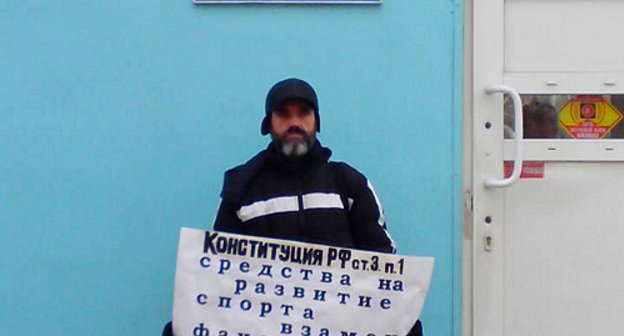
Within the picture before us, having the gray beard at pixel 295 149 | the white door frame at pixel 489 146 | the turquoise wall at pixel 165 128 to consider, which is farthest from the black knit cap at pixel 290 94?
the white door frame at pixel 489 146

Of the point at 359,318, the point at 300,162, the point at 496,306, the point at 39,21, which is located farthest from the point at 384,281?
the point at 39,21

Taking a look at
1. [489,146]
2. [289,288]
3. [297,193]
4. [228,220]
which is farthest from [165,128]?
[489,146]

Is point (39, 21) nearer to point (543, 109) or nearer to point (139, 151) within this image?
point (139, 151)

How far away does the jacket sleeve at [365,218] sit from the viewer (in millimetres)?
2770

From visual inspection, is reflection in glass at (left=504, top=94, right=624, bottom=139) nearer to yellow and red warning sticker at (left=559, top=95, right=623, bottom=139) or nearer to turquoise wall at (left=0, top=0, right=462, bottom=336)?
yellow and red warning sticker at (left=559, top=95, right=623, bottom=139)

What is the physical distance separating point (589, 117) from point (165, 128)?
59.3 inches

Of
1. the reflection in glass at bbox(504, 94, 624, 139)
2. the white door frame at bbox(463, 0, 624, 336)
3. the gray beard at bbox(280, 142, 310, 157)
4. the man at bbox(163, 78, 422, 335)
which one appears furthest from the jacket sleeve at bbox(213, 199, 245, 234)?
the reflection in glass at bbox(504, 94, 624, 139)

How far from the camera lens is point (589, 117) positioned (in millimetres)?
3234

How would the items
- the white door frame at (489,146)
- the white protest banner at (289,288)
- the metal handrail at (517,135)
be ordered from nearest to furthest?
1. the white protest banner at (289,288)
2. the metal handrail at (517,135)
3. the white door frame at (489,146)

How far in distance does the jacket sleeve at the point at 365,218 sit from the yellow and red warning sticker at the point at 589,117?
87 cm

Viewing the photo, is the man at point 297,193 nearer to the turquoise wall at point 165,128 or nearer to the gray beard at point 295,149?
the gray beard at point 295,149

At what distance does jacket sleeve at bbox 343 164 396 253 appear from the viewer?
2770 mm

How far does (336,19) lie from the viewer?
310 cm

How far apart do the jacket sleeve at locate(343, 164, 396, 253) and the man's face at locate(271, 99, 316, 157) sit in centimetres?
18
